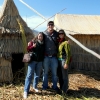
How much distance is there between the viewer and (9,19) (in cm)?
846

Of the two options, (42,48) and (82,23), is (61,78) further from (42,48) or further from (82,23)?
(82,23)

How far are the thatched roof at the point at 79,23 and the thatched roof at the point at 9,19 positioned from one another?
356 centimetres

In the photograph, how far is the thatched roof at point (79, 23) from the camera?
38.9 ft

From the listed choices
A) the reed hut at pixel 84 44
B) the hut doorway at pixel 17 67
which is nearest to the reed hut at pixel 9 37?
the hut doorway at pixel 17 67

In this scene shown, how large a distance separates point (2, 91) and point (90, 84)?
353 cm

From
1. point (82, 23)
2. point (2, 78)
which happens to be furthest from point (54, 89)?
point (82, 23)

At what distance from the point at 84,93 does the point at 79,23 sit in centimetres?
634

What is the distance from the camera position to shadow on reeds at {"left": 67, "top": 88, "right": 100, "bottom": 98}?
700 centimetres

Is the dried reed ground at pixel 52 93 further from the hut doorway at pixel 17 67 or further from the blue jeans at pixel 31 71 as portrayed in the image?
the hut doorway at pixel 17 67

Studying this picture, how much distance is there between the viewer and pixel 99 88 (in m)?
8.23

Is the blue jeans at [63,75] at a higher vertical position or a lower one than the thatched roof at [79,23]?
lower

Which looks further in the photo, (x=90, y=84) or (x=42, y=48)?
(x=90, y=84)

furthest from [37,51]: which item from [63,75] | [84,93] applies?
[84,93]

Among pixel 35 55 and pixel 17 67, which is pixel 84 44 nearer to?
pixel 17 67
